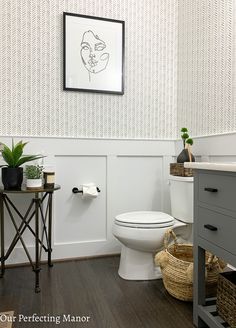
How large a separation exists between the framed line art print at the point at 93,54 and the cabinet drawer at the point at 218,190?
1282 mm

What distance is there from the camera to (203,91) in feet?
6.58

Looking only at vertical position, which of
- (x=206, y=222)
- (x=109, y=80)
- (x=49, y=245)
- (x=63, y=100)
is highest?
(x=109, y=80)

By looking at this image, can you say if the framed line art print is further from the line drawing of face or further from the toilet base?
the toilet base

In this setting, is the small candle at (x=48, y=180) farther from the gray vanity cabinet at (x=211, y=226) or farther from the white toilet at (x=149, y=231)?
the gray vanity cabinet at (x=211, y=226)

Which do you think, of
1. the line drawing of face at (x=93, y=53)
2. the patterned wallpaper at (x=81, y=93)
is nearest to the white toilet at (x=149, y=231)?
the patterned wallpaper at (x=81, y=93)

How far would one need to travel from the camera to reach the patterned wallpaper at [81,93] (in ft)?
6.58

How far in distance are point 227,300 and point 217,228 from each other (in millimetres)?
336

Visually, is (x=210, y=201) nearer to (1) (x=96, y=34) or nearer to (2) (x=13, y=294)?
(2) (x=13, y=294)

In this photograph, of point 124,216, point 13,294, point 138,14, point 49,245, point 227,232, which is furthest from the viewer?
point 138,14

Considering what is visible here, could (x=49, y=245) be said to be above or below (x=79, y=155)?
below

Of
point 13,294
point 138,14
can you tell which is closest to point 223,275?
point 13,294

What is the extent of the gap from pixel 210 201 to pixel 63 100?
143 cm

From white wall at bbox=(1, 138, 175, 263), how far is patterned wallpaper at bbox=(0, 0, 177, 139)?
11 centimetres

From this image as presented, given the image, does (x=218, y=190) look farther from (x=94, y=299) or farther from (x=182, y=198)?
(x=94, y=299)
